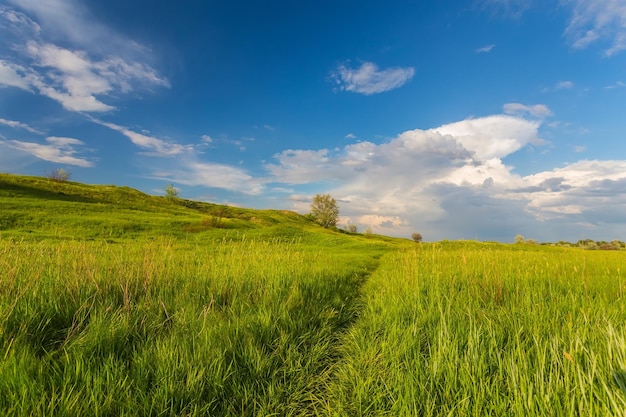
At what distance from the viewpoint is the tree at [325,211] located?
352ft

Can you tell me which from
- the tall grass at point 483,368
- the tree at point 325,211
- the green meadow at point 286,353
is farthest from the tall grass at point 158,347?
the tree at point 325,211

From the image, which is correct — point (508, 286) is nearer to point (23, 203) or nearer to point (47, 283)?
point (47, 283)

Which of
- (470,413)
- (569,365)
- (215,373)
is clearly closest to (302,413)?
(215,373)

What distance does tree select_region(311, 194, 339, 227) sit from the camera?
107 meters

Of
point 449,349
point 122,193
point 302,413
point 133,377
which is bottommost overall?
point 302,413

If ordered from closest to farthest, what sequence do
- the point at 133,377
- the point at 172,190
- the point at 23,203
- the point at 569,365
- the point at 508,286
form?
the point at 569,365, the point at 133,377, the point at 508,286, the point at 23,203, the point at 172,190

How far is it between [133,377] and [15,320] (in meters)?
2.36

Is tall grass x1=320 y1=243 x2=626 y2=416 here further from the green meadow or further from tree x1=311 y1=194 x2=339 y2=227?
tree x1=311 y1=194 x2=339 y2=227

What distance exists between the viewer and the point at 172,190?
102 meters

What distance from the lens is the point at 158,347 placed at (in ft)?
11.1

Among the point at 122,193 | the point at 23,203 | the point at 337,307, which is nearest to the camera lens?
the point at 337,307

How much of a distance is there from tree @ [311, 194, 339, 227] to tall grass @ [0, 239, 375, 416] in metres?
101

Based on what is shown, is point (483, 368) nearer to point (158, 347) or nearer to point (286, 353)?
point (286, 353)

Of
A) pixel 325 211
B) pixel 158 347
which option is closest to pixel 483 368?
pixel 158 347
